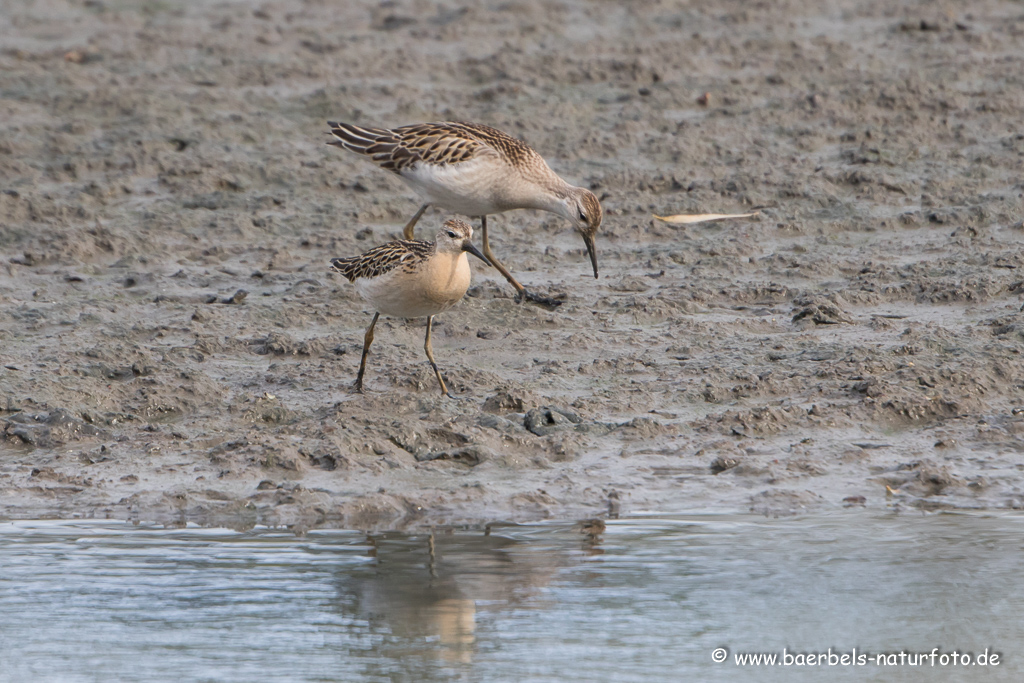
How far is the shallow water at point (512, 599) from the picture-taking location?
4.55m

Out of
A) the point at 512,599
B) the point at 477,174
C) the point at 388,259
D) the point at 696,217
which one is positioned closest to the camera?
the point at 512,599

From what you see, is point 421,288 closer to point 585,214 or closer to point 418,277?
point 418,277

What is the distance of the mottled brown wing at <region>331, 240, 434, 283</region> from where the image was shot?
7156 mm

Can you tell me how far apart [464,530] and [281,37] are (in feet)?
29.7

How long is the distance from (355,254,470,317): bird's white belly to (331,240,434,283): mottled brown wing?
0.15ft

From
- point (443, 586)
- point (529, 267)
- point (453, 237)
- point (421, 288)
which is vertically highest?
point (453, 237)

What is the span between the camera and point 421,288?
710cm

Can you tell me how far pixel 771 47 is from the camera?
1328 cm

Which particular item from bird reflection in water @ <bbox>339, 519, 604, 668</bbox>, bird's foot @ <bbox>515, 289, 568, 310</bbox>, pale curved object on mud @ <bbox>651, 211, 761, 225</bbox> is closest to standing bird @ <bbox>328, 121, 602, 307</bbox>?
bird's foot @ <bbox>515, 289, 568, 310</bbox>

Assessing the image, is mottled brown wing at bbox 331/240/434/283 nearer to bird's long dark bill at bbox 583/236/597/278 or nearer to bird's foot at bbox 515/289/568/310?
bird's foot at bbox 515/289/568/310

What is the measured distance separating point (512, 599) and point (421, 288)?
244 centimetres

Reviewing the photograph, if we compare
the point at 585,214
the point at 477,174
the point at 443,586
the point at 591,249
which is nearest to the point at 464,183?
the point at 477,174

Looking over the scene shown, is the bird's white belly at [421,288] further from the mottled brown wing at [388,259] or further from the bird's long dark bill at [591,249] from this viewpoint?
the bird's long dark bill at [591,249]

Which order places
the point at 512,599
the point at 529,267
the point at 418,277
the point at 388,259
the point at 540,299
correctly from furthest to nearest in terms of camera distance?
the point at 529,267 → the point at 540,299 → the point at 388,259 → the point at 418,277 → the point at 512,599
